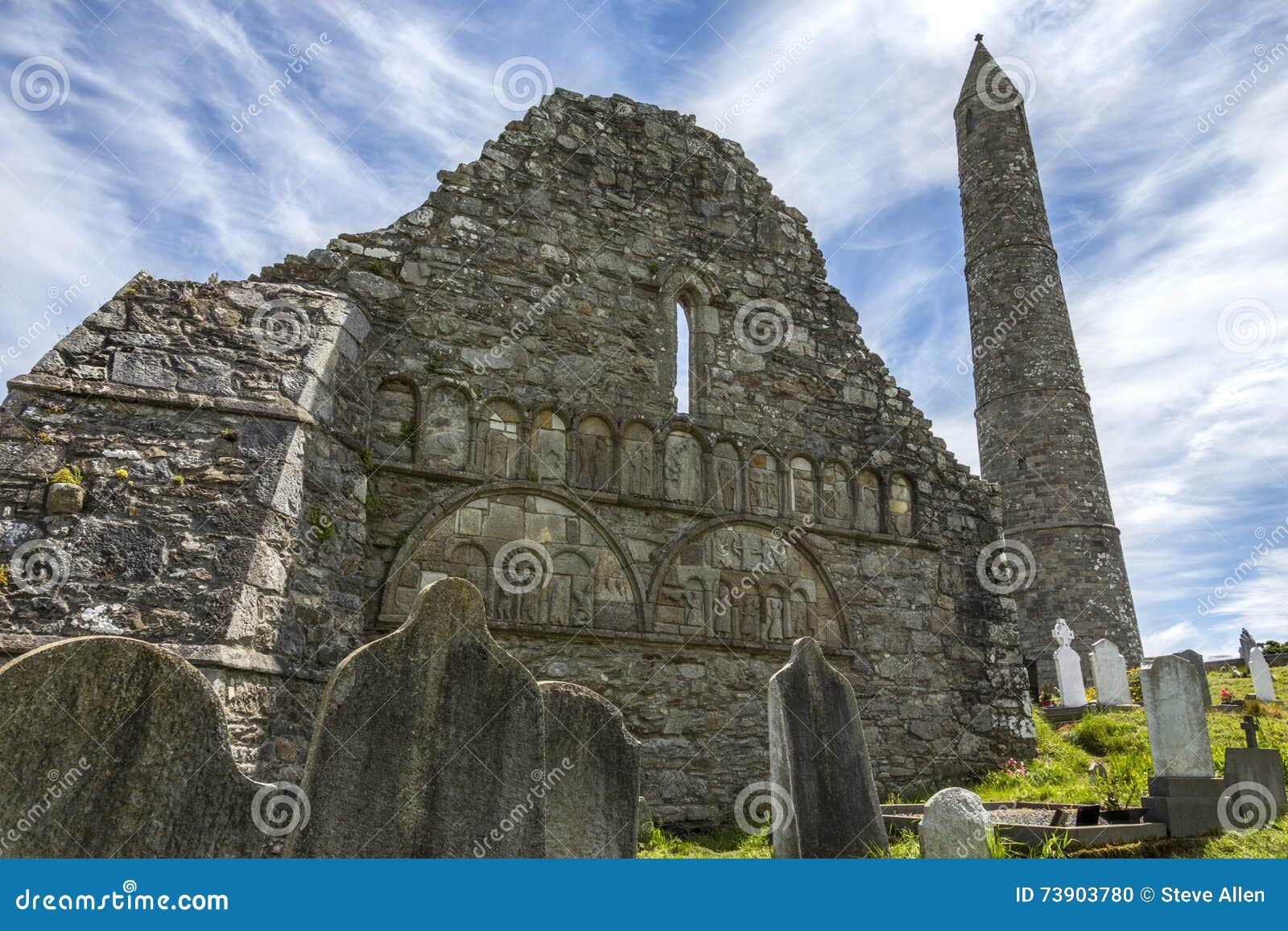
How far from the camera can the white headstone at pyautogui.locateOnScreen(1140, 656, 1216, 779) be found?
6.53 metres

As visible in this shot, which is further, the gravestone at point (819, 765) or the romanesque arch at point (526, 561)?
the romanesque arch at point (526, 561)

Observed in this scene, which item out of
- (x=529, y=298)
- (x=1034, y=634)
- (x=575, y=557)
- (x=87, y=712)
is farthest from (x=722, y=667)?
(x=1034, y=634)

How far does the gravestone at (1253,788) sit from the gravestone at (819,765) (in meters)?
3.30

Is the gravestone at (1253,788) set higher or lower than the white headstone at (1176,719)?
lower

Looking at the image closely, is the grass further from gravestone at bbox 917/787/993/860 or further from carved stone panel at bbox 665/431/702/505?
carved stone panel at bbox 665/431/702/505

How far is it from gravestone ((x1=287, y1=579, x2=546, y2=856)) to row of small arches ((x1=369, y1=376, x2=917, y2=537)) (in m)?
3.98

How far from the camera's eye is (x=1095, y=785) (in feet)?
28.7

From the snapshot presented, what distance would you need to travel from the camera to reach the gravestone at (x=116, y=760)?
328 centimetres

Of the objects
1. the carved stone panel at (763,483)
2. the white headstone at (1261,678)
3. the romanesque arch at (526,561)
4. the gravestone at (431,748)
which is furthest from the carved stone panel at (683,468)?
the white headstone at (1261,678)

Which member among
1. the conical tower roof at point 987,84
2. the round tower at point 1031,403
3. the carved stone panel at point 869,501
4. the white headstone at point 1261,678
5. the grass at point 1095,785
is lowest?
the grass at point 1095,785

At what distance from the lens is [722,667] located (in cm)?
856

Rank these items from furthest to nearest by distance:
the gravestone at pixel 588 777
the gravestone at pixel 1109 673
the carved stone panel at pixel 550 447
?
the gravestone at pixel 1109 673, the carved stone panel at pixel 550 447, the gravestone at pixel 588 777

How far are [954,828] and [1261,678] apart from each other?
1528 cm

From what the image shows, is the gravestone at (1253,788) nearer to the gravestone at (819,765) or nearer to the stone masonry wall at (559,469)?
the stone masonry wall at (559,469)
